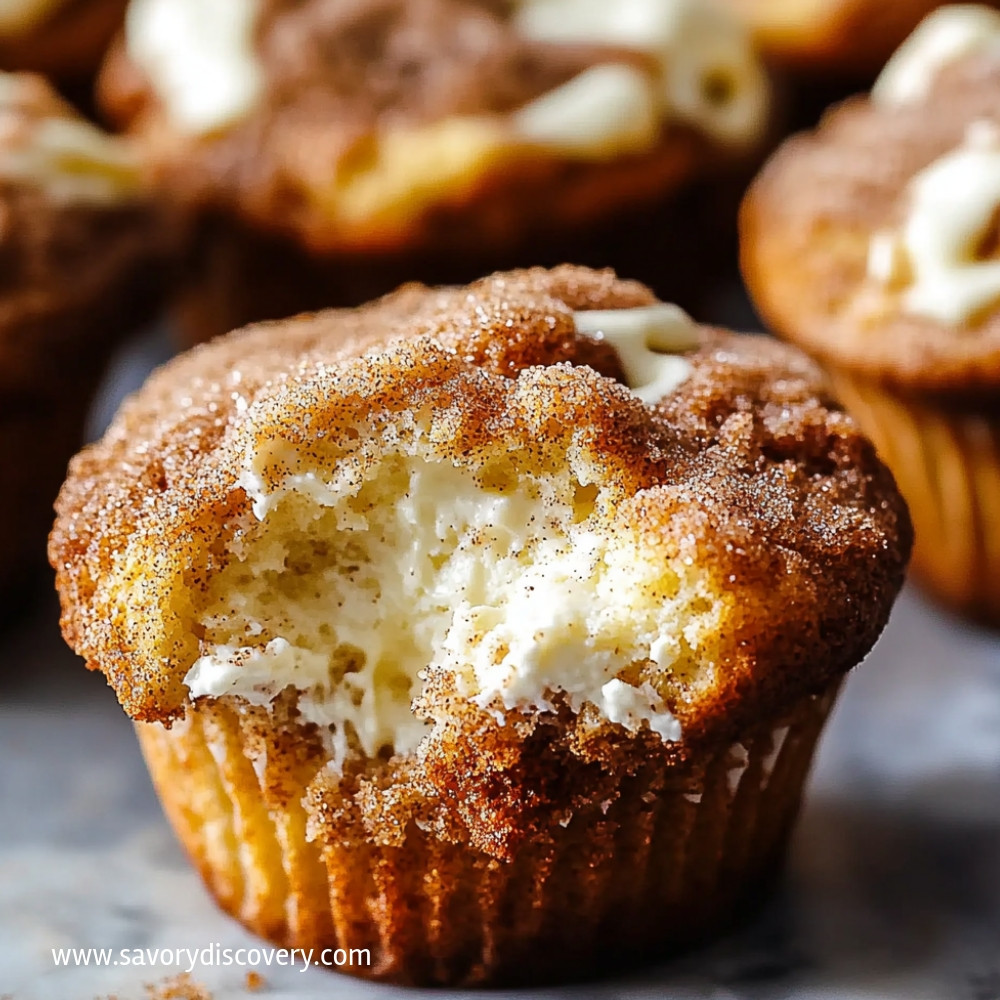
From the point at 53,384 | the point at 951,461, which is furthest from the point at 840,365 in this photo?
the point at 53,384

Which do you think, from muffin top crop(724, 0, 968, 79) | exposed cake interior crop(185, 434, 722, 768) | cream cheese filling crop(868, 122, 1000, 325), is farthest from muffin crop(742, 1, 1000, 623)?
exposed cake interior crop(185, 434, 722, 768)

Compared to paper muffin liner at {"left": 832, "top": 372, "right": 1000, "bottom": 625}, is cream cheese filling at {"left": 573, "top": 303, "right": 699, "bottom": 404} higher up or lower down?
higher up

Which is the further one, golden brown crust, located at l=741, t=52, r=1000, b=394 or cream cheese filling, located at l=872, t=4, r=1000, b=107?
cream cheese filling, located at l=872, t=4, r=1000, b=107

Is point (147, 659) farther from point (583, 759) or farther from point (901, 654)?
point (901, 654)

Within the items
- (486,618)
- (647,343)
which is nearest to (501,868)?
(486,618)

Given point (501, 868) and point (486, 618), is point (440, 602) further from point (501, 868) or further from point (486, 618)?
point (501, 868)

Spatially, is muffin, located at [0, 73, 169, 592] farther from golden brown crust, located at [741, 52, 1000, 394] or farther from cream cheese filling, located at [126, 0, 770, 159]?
golden brown crust, located at [741, 52, 1000, 394]

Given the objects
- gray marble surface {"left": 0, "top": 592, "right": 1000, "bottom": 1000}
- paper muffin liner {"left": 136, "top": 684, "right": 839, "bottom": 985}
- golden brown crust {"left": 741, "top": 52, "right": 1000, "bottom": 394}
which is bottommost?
gray marble surface {"left": 0, "top": 592, "right": 1000, "bottom": 1000}
